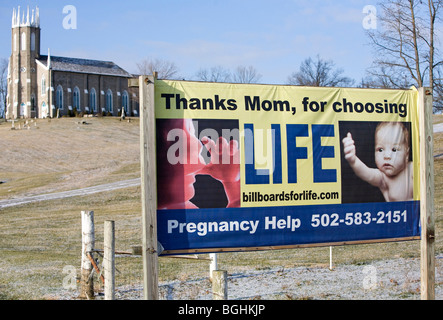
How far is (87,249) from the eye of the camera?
Answer: 8742 mm

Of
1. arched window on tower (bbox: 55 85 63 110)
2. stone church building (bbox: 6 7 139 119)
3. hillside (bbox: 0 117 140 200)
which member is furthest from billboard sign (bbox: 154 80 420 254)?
arched window on tower (bbox: 55 85 63 110)

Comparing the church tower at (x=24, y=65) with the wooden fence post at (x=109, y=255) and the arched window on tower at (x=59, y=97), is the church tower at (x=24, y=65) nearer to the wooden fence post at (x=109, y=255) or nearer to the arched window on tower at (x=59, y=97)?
the arched window on tower at (x=59, y=97)

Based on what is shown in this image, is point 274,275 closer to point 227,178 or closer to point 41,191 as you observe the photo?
point 227,178

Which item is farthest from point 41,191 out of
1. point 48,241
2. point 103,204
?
point 48,241

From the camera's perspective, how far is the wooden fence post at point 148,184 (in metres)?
6.09

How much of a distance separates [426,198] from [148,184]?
353cm

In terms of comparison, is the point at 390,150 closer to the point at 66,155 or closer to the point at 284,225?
the point at 284,225

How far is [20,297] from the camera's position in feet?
29.6

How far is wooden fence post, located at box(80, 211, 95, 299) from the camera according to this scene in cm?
873

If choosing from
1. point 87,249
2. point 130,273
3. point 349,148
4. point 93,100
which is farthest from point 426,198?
point 93,100

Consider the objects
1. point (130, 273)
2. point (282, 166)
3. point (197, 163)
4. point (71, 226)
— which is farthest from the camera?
point (71, 226)

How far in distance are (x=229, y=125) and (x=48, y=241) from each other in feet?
39.7

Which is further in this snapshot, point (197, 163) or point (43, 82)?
point (43, 82)

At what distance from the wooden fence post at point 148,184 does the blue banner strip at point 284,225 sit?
7.2 inches
